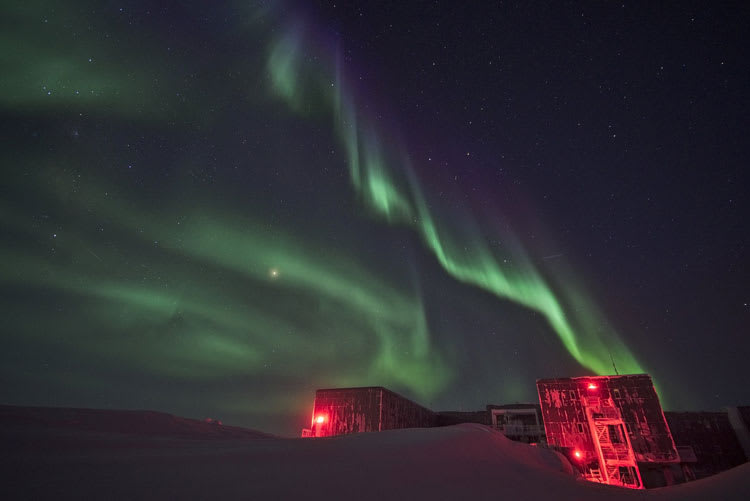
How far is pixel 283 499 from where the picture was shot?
2.96 meters

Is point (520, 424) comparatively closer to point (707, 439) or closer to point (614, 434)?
point (614, 434)

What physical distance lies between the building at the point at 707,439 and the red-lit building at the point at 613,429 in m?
12.4

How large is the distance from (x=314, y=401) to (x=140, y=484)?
33110 mm

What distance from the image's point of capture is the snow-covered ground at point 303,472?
3002 millimetres

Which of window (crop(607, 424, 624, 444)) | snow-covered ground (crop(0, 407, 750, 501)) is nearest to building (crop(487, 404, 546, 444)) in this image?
window (crop(607, 424, 624, 444))

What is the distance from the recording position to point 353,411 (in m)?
31.2

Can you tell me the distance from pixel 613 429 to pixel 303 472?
34.1 m

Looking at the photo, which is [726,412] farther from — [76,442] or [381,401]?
[76,442]

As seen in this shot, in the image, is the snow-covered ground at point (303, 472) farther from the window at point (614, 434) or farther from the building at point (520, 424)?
the building at point (520, 424)

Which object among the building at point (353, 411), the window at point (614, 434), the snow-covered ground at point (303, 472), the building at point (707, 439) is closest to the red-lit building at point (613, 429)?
the window at point (614, 434)

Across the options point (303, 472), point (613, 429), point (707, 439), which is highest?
point (613, 429)

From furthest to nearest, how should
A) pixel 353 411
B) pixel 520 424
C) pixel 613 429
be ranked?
pixel 520 424
pixel 353 411
pixel 613 429

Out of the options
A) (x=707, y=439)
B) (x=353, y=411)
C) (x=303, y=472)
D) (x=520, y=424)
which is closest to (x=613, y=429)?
(x=520, y=424)

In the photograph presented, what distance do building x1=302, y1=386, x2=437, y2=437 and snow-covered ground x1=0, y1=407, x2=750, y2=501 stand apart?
26.6 metres
